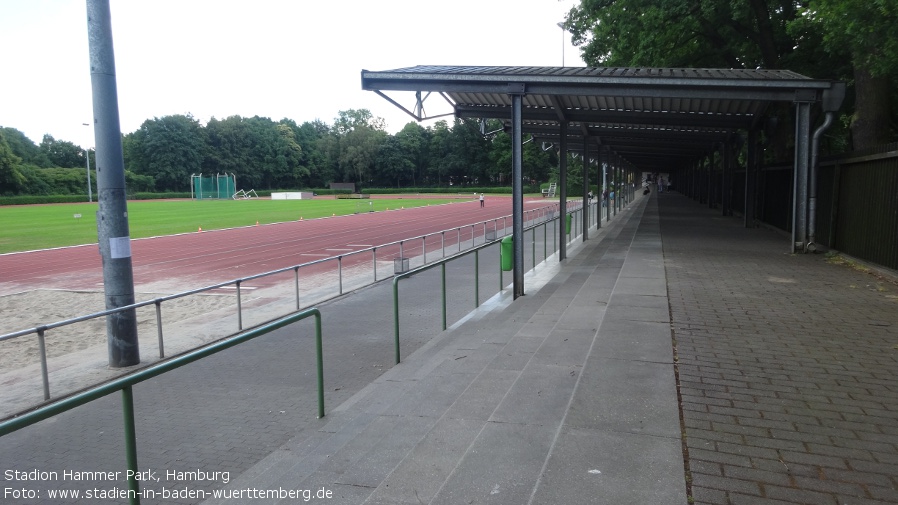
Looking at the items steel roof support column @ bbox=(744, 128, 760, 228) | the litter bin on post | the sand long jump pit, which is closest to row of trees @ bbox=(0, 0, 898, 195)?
steel roof support column @ bbox=(744, 128, 760, 228)

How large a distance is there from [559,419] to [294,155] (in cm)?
11595

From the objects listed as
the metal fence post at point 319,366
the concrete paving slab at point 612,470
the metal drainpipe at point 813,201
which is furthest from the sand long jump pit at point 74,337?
the metal drainpipe at point 813,201

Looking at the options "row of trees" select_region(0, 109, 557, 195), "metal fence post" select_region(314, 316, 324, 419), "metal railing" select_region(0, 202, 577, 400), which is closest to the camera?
"metal fence post" select_region(314, 316, 324, 419)

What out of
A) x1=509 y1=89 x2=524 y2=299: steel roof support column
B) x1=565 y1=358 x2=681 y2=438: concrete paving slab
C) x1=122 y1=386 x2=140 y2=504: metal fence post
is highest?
x1=509 y1=89 x2=524 y2=299: steel roof support column

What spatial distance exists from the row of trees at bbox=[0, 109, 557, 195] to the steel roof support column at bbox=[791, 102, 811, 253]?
79.2m

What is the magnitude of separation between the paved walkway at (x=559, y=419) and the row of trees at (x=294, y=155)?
87.4 meters

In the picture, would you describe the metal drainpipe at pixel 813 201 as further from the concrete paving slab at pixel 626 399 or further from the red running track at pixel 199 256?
the red running track at pixel 199 256

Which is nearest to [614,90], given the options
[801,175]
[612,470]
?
[801,175]

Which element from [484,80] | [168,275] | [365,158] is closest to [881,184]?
[484,80]

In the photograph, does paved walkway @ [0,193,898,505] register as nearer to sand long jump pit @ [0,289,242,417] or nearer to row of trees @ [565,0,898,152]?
sand long jump pit @ [0,289,242,417]

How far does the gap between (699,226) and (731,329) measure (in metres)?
17.3

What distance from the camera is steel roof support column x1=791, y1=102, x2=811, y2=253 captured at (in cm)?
1398

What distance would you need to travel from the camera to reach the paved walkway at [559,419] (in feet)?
12.1

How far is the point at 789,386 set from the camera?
5.40 meters
